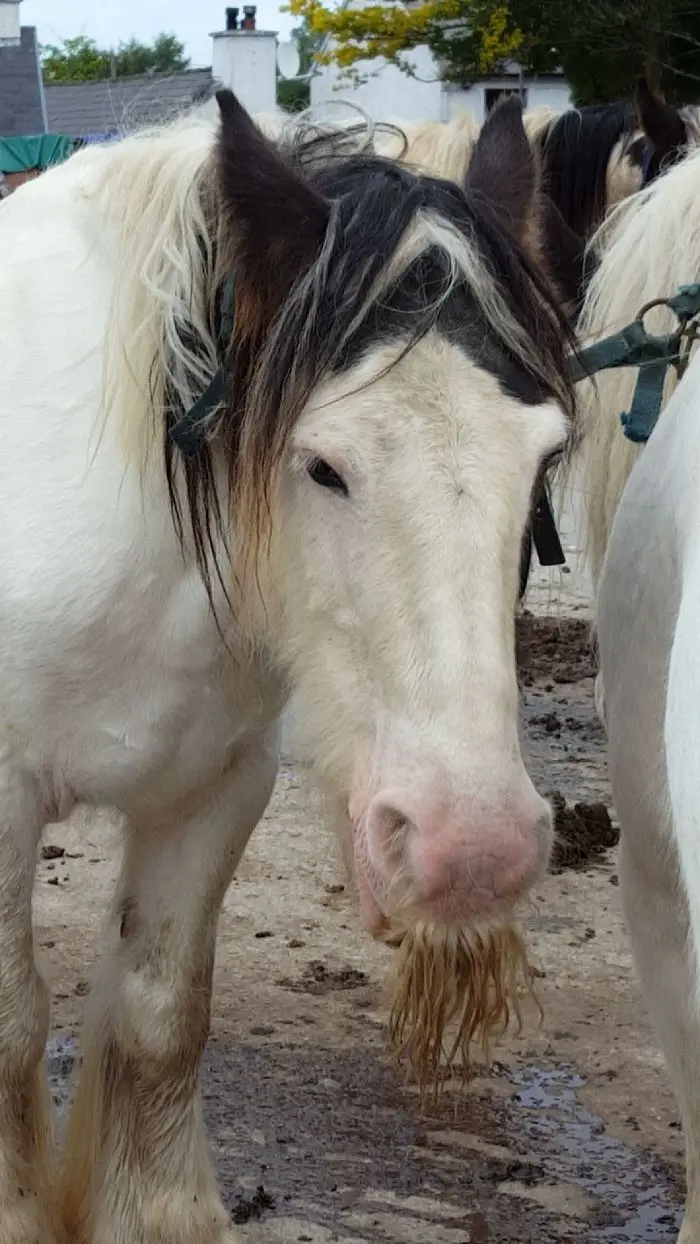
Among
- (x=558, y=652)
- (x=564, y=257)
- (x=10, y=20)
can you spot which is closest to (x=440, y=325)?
(x=564, y=257)

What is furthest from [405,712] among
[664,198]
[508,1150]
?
[508,1150]

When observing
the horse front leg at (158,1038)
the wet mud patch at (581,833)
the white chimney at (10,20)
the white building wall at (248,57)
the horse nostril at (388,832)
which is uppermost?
the white chimney at (10,20)

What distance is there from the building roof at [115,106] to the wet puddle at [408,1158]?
210cm

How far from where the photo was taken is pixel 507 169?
244 cm

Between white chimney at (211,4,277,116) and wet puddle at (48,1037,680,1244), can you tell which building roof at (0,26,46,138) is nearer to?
white chimney at (211,4,277,116)

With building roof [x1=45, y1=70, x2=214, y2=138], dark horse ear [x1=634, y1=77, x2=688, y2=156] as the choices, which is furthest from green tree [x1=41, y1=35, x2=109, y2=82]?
dark horse ear [x1=634, y1=77, x2=688, y2=156]

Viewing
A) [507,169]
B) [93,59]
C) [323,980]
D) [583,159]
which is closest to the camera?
[507,169]

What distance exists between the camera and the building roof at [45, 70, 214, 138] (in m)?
2.89

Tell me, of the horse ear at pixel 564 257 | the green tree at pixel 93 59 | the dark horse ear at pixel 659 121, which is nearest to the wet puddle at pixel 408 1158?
the horse ear at pixel 564 257

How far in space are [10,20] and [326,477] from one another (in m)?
25.3

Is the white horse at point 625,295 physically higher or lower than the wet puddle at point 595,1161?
higher

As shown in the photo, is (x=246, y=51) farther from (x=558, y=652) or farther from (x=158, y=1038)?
(x=158, y=1038)

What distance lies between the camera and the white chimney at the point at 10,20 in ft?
80.1

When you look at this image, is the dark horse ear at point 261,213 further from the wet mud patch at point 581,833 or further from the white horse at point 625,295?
the wet mud patch at point 581,833
